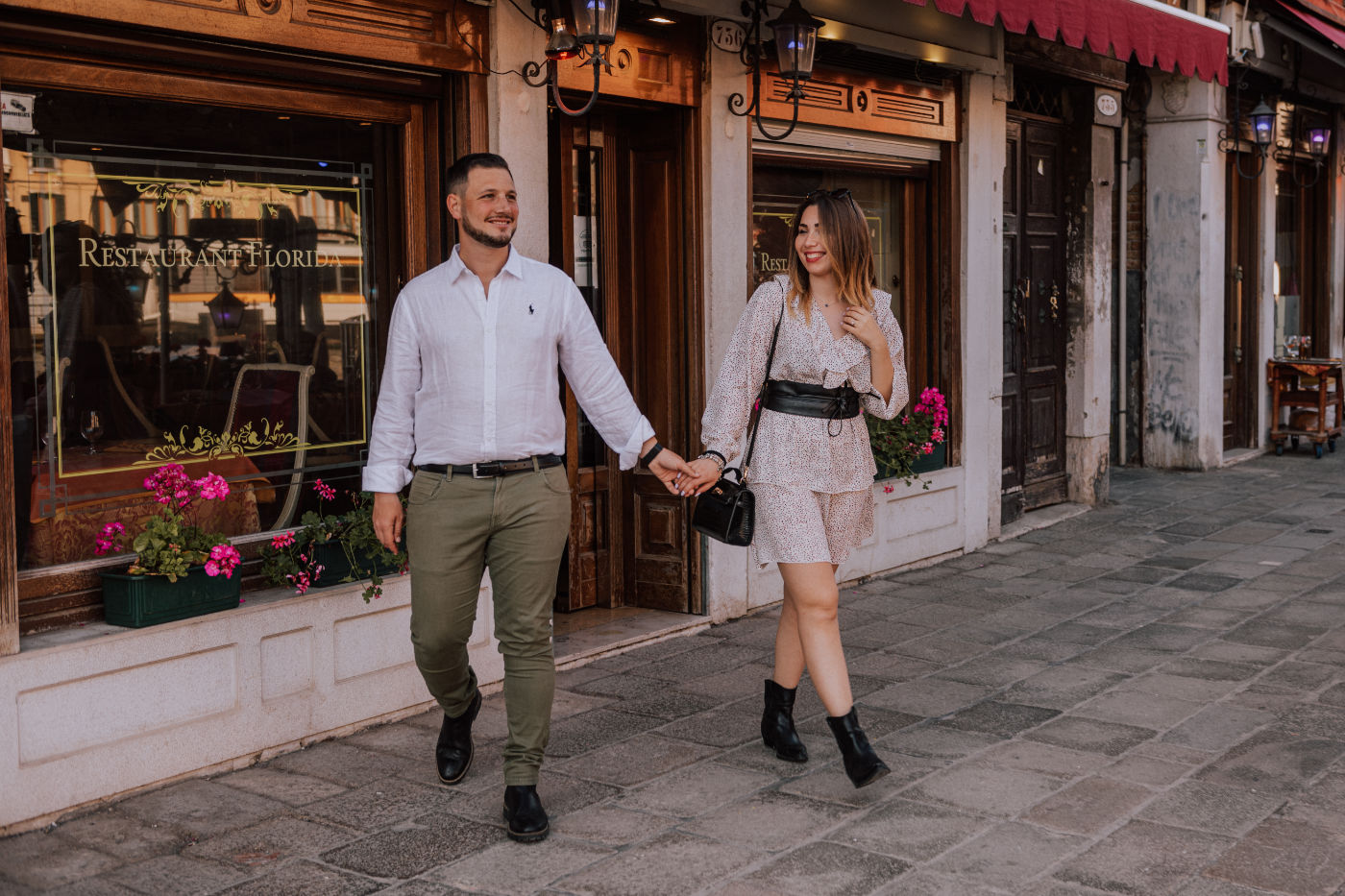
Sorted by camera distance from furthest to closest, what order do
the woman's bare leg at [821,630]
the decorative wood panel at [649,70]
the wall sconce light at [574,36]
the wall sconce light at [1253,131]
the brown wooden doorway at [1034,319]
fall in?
the wall sconce light at [1253,131] < the brown wooden doorway at [1034,319] < the decorative wood panel at [649,70] < the wall sconce light at [574,36] < the woman's bare leg at [821,630]

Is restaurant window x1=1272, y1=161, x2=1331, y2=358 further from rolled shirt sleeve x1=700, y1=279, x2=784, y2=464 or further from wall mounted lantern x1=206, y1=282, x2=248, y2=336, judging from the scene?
wall mounted lantern x1=206, y1=282, x2=248, y2=336

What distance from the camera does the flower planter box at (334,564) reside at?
5.35 m

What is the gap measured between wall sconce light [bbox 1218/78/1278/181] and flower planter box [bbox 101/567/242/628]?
11048 mm

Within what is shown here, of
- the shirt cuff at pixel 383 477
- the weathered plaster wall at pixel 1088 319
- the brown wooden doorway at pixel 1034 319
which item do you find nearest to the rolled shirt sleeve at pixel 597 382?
the shirt cuff at pixel 383 477

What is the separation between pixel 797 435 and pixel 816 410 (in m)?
0.11

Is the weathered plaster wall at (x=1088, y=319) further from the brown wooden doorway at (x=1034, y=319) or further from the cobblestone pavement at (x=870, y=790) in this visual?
the cobblestone pavement at (x=870, y=790)

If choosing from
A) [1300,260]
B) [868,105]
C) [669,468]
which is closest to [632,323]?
[868,105]

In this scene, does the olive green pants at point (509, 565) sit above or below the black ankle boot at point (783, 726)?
above

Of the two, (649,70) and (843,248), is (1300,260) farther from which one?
(843,248)

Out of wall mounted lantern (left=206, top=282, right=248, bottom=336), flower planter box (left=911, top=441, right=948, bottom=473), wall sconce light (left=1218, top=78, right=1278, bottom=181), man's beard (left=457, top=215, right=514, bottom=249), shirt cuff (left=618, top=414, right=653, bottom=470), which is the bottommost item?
flower planter box (left=911, top=441, right=948, bottom=473)

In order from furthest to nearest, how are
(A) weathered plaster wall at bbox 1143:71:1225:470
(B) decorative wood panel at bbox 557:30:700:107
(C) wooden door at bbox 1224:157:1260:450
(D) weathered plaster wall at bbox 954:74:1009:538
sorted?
(C) wooden door at bbox 1224:157:1260:450
(A) weathered plaster wall at bbox 1143:71:1225:470
(D) weathered plaster wall at bbox 954:74:1009:538
(B) decorative wood panel at bbox 557:30:700:107

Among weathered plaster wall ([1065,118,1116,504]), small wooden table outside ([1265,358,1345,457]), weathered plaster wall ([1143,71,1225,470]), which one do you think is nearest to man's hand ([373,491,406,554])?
weathered plaster wall ([1065,118,1116,504])

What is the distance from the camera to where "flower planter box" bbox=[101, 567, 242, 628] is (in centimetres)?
473

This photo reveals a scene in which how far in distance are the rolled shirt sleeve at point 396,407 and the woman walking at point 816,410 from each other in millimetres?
911
